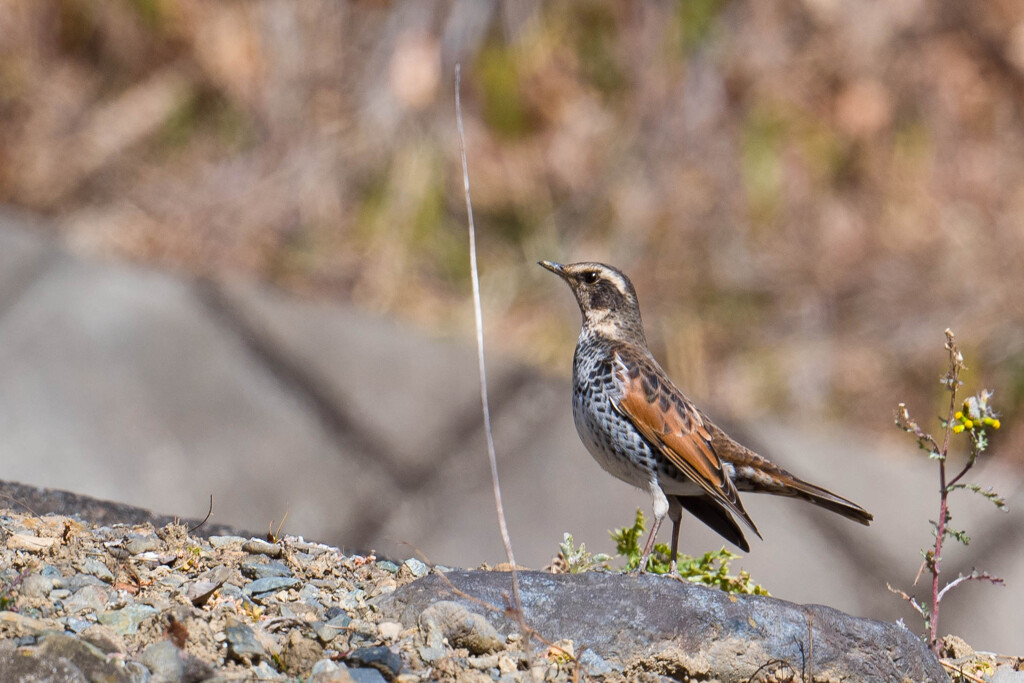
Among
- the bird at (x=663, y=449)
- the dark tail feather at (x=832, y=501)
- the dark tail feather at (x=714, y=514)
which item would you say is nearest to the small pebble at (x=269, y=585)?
the bird at (x=663, y=449)

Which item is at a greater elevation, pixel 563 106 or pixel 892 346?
pixel 563 106

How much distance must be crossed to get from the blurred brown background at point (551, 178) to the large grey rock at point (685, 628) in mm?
5817

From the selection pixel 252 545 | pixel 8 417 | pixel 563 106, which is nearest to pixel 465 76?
pixel 563 106

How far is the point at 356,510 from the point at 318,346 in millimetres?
1241

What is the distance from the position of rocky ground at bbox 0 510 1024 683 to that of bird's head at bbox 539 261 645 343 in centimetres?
172

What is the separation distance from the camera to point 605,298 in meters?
5.27

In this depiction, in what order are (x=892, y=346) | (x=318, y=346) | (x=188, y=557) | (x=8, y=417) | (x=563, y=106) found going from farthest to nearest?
1. (x=563, y=106)
2. (x=892, y=346)
3. (x=318, y=346)
4. (x=8, y=417)
5. (x=188, y=557)

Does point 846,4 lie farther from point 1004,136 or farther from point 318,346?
point 318,346

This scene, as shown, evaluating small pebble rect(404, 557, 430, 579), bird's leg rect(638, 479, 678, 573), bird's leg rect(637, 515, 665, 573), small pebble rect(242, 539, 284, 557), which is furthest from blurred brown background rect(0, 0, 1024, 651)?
small pebble rect(242, 539, 284, 557)

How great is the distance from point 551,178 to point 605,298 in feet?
18.3

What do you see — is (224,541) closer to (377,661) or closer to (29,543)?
(29,543)

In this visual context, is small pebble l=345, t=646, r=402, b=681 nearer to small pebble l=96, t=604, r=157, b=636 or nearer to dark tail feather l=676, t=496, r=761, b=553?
small pebble l=96, t=604, r=157, b=636

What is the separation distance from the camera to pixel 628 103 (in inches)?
433

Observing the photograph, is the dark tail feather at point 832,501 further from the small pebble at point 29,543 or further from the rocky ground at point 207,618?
the small pebble at point 29,543
